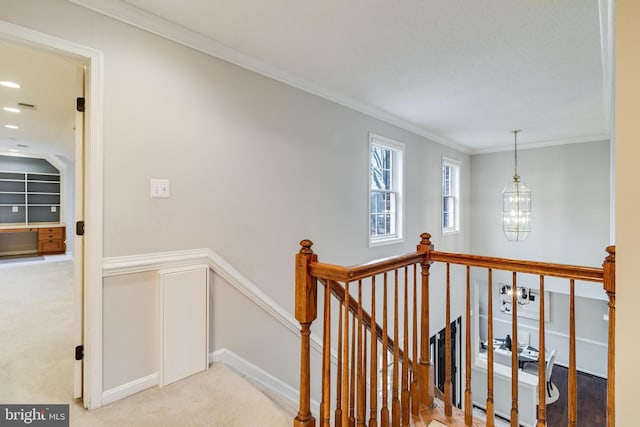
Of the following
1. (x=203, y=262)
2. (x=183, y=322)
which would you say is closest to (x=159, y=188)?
(x=203, y=262)

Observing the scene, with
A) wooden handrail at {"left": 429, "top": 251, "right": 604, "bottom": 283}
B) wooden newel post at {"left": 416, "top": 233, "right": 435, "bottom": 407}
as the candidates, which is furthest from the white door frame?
wooden handrail at {"left": 429, "top": 251, "right": 604, "bottom": 283}

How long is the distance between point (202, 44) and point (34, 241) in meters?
7.83

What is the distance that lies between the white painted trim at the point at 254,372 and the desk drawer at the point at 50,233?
24.0 ft

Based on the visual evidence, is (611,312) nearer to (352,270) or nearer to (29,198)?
(352,270)

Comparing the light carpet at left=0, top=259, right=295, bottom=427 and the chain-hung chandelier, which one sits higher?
the chain-hung chandelier

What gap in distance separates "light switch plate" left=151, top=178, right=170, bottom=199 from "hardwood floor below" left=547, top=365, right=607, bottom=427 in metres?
6.96

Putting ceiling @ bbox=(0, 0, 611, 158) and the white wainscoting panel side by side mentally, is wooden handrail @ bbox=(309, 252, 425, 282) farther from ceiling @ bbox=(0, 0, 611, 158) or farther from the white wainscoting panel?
ceiling @ bbox=(0, 0, 611, 158)

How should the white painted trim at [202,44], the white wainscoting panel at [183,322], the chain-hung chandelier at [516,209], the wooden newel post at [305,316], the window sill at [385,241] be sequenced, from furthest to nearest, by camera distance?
the chain-hung chandelier at [516,209] → the window sill at [385,241] → the white wainscoting panel at [183,322] → the white painted trim at [202,44] → the wooden newel post at [305,316]

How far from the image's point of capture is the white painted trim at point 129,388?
1789mm

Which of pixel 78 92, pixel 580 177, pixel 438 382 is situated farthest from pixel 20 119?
pixel 580 177

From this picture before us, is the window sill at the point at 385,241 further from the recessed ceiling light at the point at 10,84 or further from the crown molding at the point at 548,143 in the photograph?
the recessed ceiling light at the point at 10,84

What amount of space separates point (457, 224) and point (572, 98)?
2819mm

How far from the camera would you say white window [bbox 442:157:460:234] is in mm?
5516

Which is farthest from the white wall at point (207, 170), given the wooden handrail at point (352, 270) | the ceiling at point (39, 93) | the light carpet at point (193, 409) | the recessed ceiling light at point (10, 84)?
the recessed ceiling light at point (10, 84)
